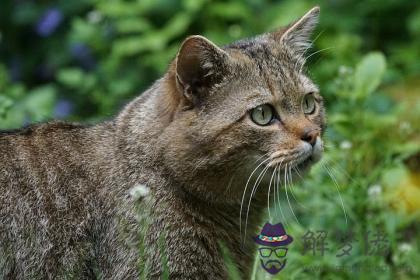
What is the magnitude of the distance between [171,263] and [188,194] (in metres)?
0.33

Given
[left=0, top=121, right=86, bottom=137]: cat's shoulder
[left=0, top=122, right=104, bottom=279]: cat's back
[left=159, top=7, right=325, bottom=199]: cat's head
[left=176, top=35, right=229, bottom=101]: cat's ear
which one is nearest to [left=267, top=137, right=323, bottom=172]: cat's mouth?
[left=159, top=7, right=325, bottom=199]: cat's head

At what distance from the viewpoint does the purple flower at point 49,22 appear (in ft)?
26.2

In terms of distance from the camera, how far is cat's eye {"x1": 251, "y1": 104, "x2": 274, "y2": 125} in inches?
162

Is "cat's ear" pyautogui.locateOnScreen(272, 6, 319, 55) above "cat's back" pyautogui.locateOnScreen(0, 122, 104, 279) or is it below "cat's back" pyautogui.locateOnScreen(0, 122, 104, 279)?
above

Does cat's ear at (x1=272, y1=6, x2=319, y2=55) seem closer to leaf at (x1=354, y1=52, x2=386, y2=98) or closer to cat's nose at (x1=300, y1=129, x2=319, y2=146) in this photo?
cat's nose at (x1=300, y1=129, x2=319, y2=146)

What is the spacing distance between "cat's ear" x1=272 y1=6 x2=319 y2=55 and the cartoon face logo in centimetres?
88

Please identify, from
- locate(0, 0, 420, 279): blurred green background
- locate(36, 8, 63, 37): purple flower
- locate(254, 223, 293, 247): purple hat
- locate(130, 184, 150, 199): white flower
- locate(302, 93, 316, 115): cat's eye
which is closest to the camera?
locate(130, 184, 150, 199): white flower

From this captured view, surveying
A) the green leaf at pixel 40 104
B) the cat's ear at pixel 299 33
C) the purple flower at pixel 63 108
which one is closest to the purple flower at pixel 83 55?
the purple flower at pixel 63 108

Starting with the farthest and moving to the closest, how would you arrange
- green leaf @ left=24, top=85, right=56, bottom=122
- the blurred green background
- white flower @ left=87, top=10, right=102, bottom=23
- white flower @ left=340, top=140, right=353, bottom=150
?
white flower @ left=87, top=10, right=102, bottom=23 < green leaf @ left=24, top=85, right=56, bottom=122 < white flower @ left=340, top=140, right=353, bottom=150 < the blurred green background

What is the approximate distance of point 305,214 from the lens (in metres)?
5.83

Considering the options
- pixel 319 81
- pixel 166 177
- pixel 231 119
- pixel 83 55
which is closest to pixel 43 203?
pixel 166 177

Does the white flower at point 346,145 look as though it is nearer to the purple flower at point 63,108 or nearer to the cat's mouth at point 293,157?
the cat's mouth at point 293,157

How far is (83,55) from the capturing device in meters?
8.09

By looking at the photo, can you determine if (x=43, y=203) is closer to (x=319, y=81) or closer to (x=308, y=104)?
(x=308, y=104)
